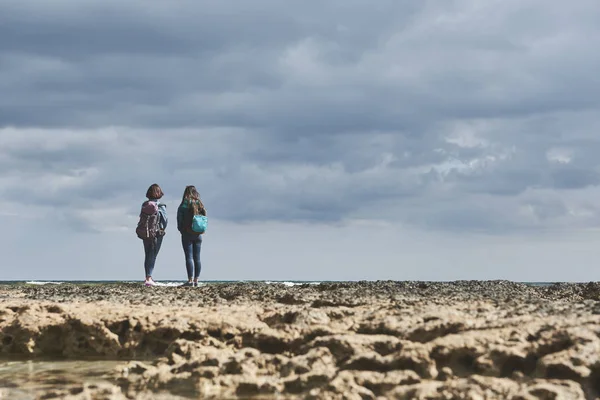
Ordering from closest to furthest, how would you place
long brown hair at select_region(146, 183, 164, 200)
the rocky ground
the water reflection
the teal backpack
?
1. the rocky ground
2. the water reflection
3. the teal backpack
4. long brown hair at select_region(146, 183, 164, 200)

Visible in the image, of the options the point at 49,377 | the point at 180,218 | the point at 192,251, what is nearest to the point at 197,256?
the point at 192,251

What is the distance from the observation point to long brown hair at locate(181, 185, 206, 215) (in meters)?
14.4

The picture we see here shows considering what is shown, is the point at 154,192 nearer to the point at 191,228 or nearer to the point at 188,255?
the point at 191,228

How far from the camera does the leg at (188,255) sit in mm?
14492

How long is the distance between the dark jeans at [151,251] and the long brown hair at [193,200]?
44.6 inches

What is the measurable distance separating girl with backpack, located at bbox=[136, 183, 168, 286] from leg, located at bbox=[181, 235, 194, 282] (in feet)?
2.19

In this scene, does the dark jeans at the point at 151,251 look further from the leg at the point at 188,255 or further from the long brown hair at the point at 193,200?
the long brown hair at the point at 193,200

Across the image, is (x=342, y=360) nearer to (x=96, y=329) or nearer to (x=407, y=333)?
(x=407, y=333)

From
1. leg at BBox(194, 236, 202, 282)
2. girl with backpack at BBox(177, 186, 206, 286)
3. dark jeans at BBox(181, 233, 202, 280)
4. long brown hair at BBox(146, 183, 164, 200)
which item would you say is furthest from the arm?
long brown hair at BBox(146, 183, 164, 200)

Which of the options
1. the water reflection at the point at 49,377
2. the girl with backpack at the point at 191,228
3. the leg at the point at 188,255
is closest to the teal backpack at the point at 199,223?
the girl with backpack at the point at 191,228

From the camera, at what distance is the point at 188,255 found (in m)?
14.5

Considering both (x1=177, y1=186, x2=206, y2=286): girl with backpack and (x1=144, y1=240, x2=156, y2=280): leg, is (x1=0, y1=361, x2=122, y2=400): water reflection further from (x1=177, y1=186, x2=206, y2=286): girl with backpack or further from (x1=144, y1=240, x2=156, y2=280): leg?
(x1=144, y1=240, x2=156, y2=280): leg

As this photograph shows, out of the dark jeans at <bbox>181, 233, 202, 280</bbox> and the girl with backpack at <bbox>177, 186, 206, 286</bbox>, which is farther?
the dark jeans at <bbox>181, 233, 202, 280</bbox>

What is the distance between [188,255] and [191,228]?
2.08 feet
